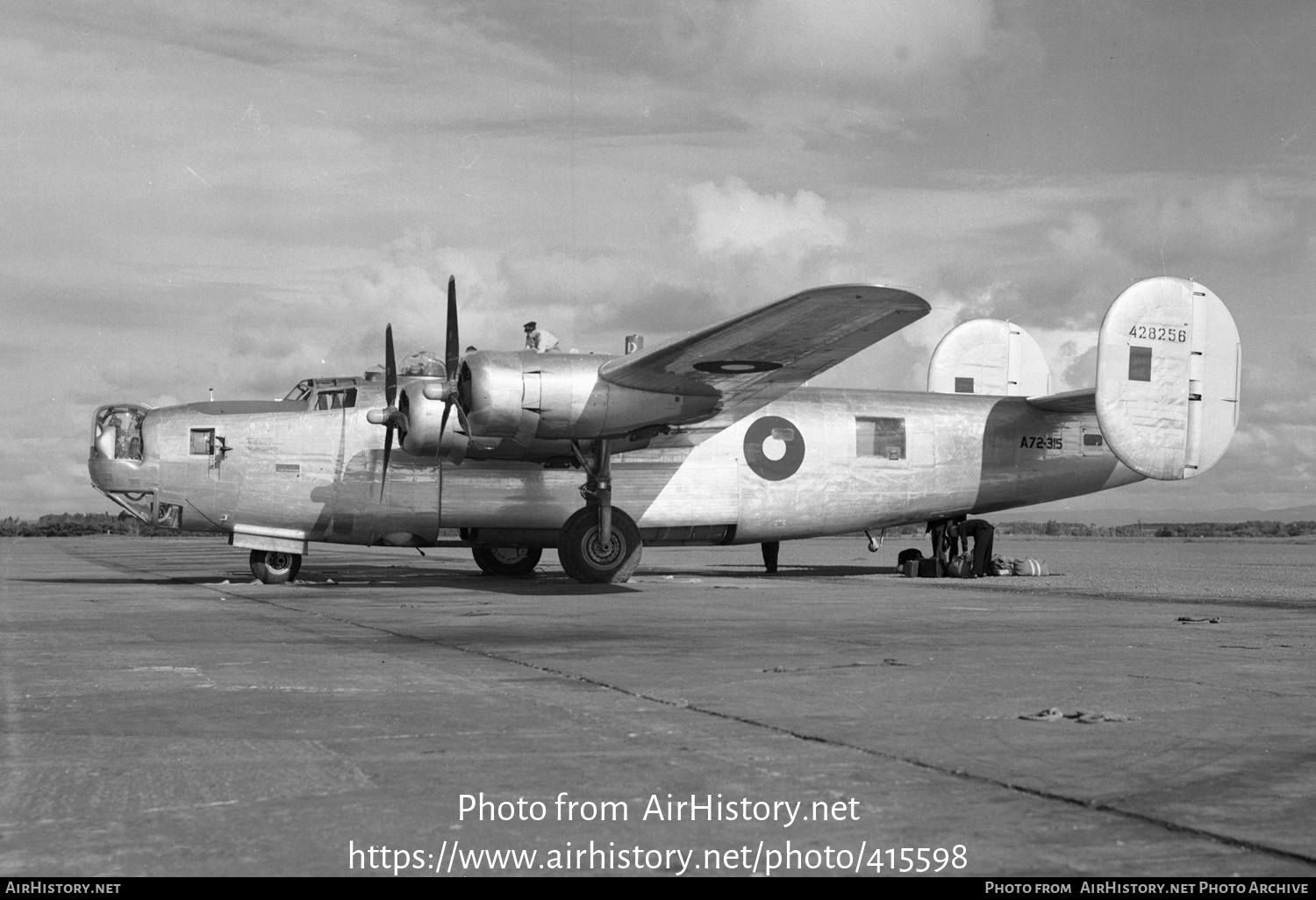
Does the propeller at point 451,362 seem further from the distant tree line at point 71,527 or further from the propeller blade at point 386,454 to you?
the distant tree line at point 71,527

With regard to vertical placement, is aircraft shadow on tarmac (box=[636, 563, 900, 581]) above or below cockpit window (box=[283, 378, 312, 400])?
below

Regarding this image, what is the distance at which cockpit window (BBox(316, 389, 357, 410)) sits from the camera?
19859mm

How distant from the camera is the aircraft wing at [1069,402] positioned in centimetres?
2333

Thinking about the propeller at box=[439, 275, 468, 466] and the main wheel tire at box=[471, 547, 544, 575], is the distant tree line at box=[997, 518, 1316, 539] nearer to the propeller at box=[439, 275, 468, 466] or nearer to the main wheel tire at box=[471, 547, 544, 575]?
the main wheel tire at box=[471, 547, 544, 575]

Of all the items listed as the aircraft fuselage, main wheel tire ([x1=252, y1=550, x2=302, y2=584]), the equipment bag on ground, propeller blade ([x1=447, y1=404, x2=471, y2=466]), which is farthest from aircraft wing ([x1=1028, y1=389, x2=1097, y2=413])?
main wheel tire ([x1=252, y1=550, x2=302, y2=584])

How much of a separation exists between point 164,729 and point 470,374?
10937 mm

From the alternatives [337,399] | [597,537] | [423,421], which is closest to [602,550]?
[597,537]

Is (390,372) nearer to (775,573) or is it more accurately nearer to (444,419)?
(444,419)

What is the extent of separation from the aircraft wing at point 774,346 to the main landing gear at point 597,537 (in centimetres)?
194

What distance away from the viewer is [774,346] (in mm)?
16625

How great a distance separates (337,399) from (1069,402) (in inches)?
541

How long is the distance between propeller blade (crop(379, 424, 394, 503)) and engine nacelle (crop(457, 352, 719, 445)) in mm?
2244

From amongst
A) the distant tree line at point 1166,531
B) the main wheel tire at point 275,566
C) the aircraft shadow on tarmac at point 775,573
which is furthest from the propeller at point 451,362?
the distant tree line at point 1166,531
